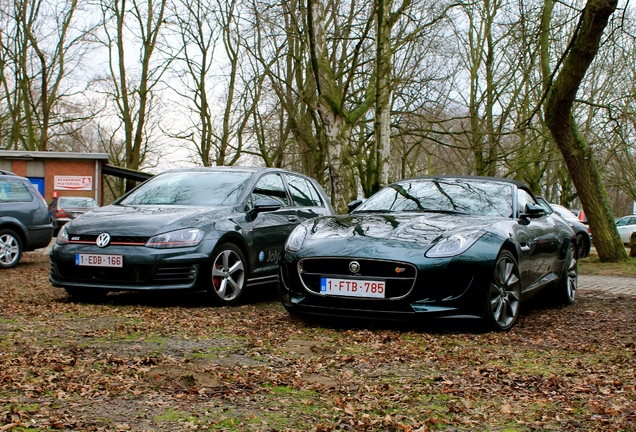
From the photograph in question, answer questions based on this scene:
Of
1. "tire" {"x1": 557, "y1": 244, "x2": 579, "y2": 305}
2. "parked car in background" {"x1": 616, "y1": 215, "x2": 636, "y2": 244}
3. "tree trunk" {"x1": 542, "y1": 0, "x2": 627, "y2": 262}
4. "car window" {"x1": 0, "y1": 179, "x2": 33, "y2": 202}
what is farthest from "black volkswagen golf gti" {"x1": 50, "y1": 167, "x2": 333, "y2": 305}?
"parked car in background" {"x1": 616, "y1": 215, "x2": 636, "y2": 244}

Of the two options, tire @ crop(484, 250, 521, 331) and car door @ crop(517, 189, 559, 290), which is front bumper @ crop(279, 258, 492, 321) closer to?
tire @ crop(484, 250, 521, 331)

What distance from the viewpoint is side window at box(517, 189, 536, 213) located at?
25.9ft

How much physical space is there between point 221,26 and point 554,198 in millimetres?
36529

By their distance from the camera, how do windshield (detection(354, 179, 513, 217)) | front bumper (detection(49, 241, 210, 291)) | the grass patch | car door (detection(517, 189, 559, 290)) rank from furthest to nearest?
the grass patch
front bumper (detection(49, 241, 210, 291))
windshield (detection(354, 179, 513, 217))
car door (detection(517, 189, 559, 290))

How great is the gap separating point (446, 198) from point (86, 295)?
4.05 metres

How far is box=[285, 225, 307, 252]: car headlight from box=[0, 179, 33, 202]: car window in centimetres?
812

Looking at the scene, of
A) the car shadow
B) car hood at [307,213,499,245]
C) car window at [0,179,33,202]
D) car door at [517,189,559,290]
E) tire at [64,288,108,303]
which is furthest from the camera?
car window at [0,179,33,202]

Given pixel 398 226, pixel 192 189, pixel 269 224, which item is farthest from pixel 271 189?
pixel 398 226

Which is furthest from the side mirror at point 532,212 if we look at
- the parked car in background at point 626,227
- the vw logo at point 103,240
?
the parked car in background at point 626,227

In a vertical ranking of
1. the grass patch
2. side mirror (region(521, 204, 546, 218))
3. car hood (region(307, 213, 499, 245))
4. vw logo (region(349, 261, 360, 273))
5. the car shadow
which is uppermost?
side mirror (region(521, 204, 546, 218))

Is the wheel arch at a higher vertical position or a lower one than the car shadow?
higher

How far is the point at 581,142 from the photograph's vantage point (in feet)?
54.5

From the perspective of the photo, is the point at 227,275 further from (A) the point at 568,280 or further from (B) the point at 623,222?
(B) the point at 623,222

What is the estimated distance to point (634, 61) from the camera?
112ft
